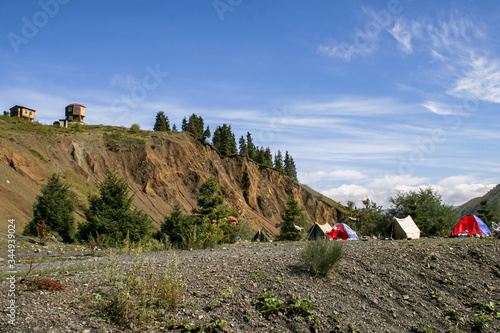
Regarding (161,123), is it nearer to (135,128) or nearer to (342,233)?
(135,128)

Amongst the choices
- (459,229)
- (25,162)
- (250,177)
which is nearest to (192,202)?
(250,177)

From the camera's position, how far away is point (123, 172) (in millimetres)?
59625

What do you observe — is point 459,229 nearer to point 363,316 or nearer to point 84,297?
point 363,316

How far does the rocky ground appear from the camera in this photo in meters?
6.17

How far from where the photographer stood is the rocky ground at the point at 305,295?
6.17 m

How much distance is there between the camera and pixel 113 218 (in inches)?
824

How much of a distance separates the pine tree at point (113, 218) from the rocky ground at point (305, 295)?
11.6 meters

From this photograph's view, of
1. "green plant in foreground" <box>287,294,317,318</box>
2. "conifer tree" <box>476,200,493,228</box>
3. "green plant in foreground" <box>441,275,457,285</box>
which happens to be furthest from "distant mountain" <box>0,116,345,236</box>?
"conifer tree" <box>476,200,493,228</box>

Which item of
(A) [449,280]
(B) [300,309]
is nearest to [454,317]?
(A) [449,280]

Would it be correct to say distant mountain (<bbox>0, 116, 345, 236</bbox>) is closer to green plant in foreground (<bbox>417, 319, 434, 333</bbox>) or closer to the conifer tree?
green plant in foreground (<bbox>417, 319, 434, 333</bbox>)

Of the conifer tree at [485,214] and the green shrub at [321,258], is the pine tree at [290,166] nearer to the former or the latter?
the conifer tree at [485,214]

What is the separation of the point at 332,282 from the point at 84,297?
200 inches

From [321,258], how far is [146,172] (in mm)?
55857

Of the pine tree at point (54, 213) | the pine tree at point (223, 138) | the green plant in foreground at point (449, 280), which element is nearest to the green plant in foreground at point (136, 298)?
the green plant in foreground at point (449, 280)
